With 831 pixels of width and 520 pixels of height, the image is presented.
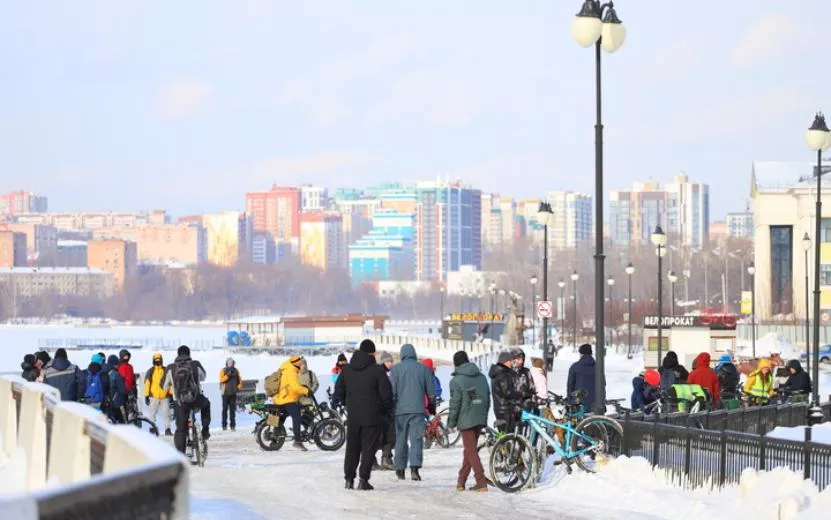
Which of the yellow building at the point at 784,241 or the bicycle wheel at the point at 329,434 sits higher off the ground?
the yellow building at the point at 784,241

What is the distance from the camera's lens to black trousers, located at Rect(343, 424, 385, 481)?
16812 mm

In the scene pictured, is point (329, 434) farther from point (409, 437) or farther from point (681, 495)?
point (681, 495)

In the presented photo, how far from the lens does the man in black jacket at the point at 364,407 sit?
1689 centimetres

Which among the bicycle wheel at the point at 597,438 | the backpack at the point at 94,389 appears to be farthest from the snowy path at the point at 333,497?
the backpack at the point at 94,389

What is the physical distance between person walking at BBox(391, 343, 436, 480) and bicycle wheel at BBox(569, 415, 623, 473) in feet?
5.38

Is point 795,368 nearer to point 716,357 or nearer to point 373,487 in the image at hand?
point 373,487

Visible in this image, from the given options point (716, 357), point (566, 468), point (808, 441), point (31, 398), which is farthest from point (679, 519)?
point (716, 357)

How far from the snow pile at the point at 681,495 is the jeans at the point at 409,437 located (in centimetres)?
148

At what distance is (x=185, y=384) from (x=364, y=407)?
3.73 m

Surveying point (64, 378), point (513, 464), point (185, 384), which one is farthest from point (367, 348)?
point (64, 378)

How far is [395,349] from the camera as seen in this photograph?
426 feet

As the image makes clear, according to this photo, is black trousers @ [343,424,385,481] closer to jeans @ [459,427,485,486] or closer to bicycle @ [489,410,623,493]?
jeans @ [459,427,485,486]

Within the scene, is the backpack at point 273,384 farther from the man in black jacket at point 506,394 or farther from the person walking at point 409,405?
the man in black jacket at point 506,394

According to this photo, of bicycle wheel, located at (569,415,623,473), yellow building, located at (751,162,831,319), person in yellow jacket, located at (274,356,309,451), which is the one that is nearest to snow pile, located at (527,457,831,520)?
bicycle wheel, located at (569,415,623,473)
